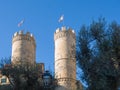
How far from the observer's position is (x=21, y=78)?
114 ft

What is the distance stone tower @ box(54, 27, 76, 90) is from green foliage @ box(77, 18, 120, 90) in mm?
18252

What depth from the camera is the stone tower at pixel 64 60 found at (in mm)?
47588

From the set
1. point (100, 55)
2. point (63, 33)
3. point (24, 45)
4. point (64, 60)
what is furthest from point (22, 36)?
point (100, 55)

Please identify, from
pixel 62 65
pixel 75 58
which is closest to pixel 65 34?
pixel 62 65

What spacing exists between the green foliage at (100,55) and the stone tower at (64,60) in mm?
18252

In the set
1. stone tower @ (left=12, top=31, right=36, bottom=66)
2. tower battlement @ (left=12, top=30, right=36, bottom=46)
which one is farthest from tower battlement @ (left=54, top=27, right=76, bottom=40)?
stone tower @ (left=12, top=31, right=36, bottom=66)

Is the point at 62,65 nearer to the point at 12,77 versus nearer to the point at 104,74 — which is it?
the point at 12,77

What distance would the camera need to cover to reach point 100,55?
87.6ft

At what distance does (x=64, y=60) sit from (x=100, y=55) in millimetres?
22379

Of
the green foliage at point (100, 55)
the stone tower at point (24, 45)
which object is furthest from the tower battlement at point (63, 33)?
the green foliage at point (100, 55)

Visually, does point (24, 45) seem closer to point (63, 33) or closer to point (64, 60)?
point (63, 33)

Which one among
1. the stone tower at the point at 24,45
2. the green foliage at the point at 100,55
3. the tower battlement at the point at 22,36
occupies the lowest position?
the green foliage at the point at 100,55

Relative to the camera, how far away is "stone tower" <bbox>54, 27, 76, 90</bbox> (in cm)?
4759

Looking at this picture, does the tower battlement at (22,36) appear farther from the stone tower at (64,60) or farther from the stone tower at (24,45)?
the stone tower at (64,60)
